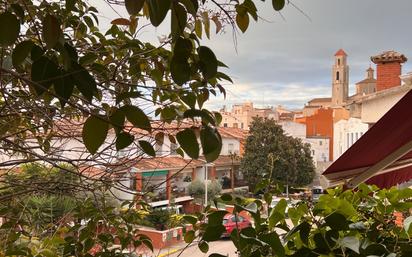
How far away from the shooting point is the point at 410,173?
3.39 m

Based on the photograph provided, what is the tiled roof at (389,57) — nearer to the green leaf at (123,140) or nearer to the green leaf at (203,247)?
the green leaf at (203,247)

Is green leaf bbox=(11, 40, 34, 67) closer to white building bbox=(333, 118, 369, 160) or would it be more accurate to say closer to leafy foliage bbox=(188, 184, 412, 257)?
leafy foliage bbox=(188, 184, 412, 257)

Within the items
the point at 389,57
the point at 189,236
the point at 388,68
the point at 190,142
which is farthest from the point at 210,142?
the point at 388,68

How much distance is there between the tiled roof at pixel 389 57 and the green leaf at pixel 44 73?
1338cm

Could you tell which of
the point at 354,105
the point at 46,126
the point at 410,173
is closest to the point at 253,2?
the point at 46,126

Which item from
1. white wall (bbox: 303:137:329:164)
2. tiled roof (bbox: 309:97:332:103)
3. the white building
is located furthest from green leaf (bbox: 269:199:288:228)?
tiled roof (bbox: 309:97:332:103)

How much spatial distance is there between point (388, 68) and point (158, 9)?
557 inches

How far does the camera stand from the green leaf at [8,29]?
580 mm

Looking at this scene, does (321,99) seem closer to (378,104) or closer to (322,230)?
(378,104)

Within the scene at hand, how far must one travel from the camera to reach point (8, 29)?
22.9 inches

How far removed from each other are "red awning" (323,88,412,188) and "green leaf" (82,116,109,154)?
169 cm

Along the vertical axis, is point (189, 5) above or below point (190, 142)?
above

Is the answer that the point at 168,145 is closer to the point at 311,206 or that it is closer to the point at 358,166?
the point at 311,206

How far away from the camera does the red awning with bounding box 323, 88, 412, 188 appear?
6.71 ft
